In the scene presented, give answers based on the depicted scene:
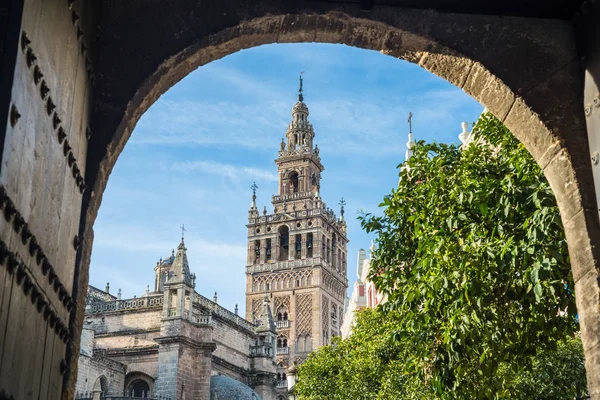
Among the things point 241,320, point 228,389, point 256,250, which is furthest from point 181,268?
point 256,250

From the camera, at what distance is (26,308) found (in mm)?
3396

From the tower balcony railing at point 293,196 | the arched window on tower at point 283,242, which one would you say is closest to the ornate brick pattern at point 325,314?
the arched window on tower at point 283,242

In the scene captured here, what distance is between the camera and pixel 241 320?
48.4 metres

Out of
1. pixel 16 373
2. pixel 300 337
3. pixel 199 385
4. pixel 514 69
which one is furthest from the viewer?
pixel 300 337

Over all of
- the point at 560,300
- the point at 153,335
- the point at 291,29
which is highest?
the point at 153,335

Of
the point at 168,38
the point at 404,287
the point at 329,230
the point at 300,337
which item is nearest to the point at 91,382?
the point at 404,287

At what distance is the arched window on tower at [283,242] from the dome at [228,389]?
3359 centimetres

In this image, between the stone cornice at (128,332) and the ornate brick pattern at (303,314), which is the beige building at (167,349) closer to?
the stone cornice at (128,332)

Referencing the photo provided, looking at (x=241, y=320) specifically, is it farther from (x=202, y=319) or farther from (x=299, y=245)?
(x=299, y=245)

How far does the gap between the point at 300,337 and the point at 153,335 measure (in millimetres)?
32351

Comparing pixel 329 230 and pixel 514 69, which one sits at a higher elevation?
pixel 329 230

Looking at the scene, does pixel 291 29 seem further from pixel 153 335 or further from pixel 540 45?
pixel 153 335

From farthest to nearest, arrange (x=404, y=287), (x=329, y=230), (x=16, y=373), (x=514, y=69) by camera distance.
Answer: (x=329, y=230) → (x=404, y=287) → (x=514, y=69) → (x=16, y=373)

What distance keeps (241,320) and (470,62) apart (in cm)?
4485
